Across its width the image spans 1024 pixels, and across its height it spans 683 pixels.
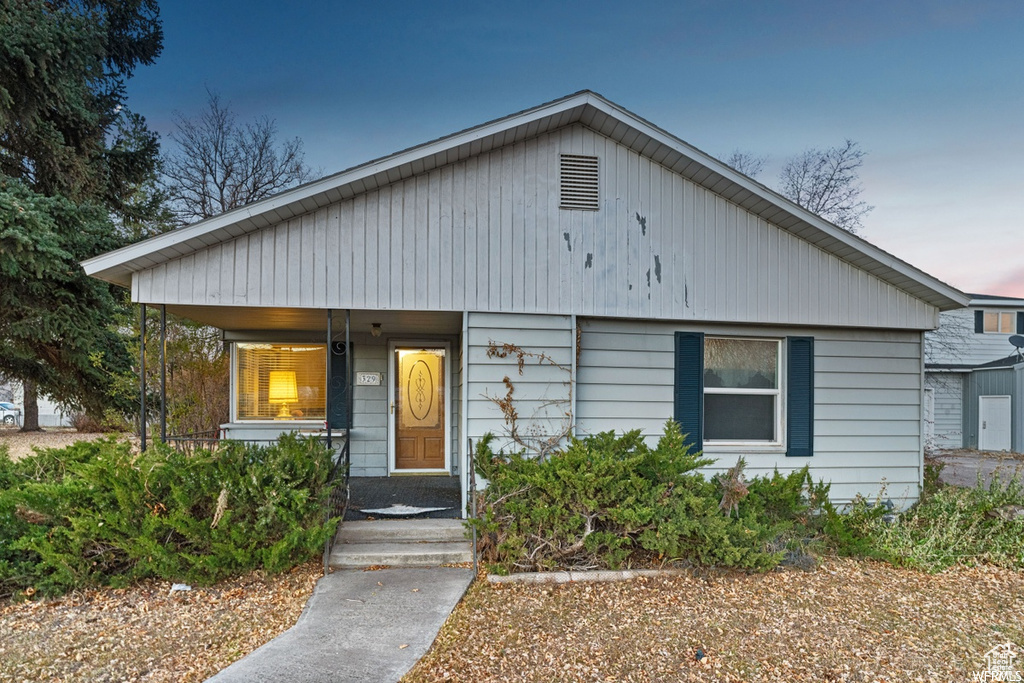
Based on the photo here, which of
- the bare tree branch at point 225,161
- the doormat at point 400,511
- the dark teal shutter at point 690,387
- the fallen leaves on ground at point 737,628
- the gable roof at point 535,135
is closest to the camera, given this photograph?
the fallen leaves on ground at point 737,628

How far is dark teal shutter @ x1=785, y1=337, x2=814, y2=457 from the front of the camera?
6.85m

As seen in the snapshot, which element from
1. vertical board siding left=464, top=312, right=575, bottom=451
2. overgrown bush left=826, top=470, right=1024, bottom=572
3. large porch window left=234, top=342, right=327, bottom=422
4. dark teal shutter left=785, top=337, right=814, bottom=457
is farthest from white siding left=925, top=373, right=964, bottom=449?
large porch window left=234, top=342, right=327, bottom=422

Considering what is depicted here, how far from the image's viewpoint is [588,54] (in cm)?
1119

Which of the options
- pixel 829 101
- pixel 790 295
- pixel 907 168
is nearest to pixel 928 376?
pixel 907 168

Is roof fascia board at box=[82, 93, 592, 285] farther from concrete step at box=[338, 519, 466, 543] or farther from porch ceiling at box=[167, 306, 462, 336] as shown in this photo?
concrete step at box=[338, 519, 466, 543]

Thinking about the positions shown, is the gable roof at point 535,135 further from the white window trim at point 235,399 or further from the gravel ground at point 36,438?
the gravel ground at point 36,438

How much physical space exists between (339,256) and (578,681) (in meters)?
4.55

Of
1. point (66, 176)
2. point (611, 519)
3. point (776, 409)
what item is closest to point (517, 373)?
point (611, 519)

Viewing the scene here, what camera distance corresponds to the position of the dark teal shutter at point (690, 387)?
665 cm

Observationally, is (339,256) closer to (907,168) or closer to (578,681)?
(578,681)

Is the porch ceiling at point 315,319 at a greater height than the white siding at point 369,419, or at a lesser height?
greater

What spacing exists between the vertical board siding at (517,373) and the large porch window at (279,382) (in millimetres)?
3346

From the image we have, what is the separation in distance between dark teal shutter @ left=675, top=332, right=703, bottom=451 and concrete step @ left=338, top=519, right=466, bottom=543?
2953 mm

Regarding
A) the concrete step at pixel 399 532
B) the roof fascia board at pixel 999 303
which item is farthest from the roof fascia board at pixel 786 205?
the roof fascia board at pixel 999 303
